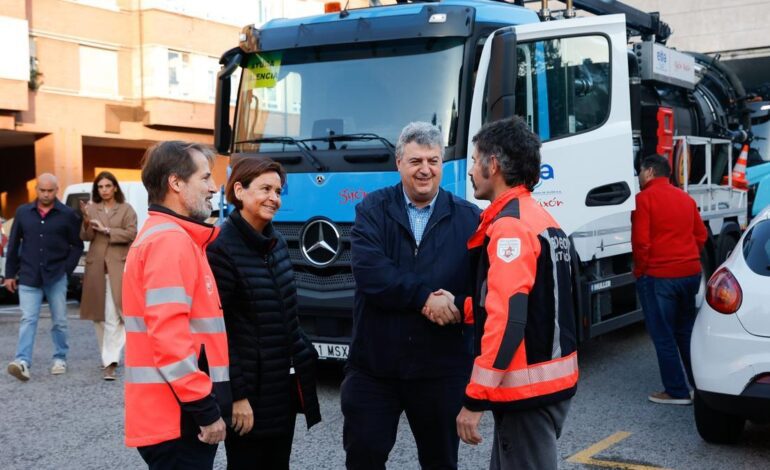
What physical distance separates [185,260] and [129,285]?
21 centimetres

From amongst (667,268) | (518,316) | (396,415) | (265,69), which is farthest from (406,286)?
(265,69)

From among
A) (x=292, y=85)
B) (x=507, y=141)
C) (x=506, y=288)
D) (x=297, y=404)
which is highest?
(x=292, y=85)

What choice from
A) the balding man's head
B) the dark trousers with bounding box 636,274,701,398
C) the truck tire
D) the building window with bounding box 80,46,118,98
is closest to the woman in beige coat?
the balding man's head

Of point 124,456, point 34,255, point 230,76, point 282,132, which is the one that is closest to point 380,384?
point 124,456

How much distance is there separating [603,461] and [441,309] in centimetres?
233

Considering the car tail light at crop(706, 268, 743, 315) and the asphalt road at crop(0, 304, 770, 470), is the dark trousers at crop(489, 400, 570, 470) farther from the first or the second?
the car tail light at crop(706, 268, 743, 315)

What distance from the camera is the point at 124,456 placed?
579 cm

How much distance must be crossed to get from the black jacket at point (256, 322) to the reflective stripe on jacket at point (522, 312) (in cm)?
80

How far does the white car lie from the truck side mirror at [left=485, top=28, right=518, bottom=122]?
1.86 metres

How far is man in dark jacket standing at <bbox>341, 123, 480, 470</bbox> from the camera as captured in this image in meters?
3.79

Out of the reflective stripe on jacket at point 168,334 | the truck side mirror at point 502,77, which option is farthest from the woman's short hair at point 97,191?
the reflective stripe on jacket at point 168,334

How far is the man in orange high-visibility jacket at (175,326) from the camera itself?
3010mm

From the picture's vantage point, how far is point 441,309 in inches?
144

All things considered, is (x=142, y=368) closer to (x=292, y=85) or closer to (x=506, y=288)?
(x=506, y=288)
